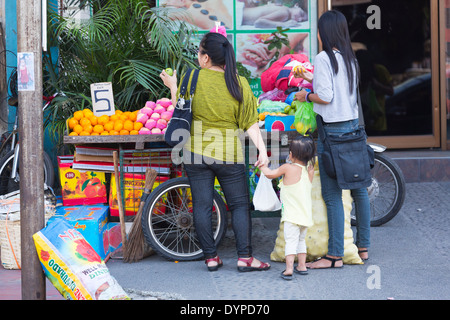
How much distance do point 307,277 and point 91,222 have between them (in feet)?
5.92

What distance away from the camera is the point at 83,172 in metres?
6.09

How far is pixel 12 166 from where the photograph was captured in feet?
24.1

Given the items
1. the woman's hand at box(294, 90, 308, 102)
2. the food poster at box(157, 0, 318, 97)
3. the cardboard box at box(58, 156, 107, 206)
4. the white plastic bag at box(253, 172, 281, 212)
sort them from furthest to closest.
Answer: the food poster at box(157, 0, 318, 97)
the cardboard box at box(58, 156, 107, 206)
the white plastic bag at box(253, 172, 281, 212)
the woman's hand at box(294, 90, 308, 102)

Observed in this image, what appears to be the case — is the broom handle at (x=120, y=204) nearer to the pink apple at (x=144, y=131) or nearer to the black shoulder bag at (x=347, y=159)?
the pink apple at (x=144, y=131)

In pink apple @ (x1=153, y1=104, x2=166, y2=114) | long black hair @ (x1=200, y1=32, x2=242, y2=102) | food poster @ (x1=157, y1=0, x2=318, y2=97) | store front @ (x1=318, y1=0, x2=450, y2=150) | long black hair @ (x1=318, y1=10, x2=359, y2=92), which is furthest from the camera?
store front @ (x1=318, y1=0, x2=450, y2=150)

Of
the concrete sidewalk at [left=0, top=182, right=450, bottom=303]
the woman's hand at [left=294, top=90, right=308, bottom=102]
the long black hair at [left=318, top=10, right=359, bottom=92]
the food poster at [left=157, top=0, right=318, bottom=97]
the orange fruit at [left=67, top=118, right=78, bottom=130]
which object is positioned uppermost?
the food poster at [left=157, top=0, right=318, bottom=97]

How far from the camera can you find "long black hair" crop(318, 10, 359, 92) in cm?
507

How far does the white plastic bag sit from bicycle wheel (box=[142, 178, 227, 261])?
11.2 inches

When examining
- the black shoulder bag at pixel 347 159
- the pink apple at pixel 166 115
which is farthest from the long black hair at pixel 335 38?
the pink apple at pixel 166 115

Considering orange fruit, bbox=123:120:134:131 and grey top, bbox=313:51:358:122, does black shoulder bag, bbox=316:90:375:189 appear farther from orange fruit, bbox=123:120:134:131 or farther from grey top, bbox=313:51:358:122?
orange fruit, bbox=123:120:134:131

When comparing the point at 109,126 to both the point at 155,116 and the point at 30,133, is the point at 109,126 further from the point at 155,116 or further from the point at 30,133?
the point at 30,133

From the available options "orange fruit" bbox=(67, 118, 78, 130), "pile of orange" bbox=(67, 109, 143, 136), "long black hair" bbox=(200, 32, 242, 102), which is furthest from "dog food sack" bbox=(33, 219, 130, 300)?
"orange fruit" bbox=(67, 118, 78, 130)
